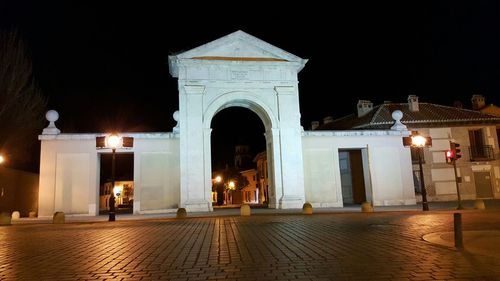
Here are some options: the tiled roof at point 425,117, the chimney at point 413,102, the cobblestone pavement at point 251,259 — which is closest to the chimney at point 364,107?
the tiled roof at point 425,117

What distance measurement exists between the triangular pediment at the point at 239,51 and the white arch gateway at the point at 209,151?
6 centimetres

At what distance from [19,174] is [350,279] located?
31781mm

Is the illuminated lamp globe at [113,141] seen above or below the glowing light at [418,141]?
above

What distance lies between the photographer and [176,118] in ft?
83.8

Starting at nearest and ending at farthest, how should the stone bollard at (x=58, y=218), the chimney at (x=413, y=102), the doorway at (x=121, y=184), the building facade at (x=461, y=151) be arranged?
the stone bollard at (x=58, y=218), the building facade at (x=461, y=151), the chimney at (x=413, y=102), the doorway at (x=121, y=184)

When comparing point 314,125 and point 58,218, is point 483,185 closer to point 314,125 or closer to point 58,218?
point 314,125

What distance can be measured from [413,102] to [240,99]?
1892cm

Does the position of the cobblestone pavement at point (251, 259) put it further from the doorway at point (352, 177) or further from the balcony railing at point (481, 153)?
the balcony railing at point (481, 153)

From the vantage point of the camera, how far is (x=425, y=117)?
34031mm

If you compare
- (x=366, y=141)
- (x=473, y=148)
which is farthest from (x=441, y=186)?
(x=366, y=141)

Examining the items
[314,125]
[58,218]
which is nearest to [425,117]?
[314,125]

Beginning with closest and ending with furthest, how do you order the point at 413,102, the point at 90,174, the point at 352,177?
the point at 90,174 < the point at 352,177 < the point at 413,102

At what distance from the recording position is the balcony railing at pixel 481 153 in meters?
33.2

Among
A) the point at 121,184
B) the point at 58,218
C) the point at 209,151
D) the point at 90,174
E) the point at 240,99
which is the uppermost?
the point at 240,99
